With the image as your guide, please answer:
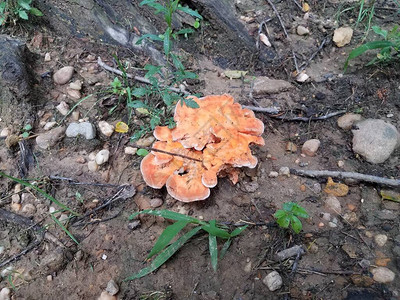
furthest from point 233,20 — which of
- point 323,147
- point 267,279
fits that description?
point 267,279

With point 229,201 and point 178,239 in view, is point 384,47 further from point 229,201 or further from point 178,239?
point 178,239

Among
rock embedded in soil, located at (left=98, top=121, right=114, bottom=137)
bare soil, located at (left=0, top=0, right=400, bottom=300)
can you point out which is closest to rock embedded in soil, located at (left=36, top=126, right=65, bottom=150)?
bare soil, located at (left=0, top=0, right=400, bottom=300)

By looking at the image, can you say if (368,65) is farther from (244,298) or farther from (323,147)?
(244,298)

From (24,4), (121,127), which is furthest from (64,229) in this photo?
(24,4)

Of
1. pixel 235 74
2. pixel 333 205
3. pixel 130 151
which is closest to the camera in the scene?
pixel 333 205

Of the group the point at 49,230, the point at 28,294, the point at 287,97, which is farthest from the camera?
the point at 287,97

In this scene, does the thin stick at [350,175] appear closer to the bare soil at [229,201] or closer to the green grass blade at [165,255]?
the bare soil at [229,201]
